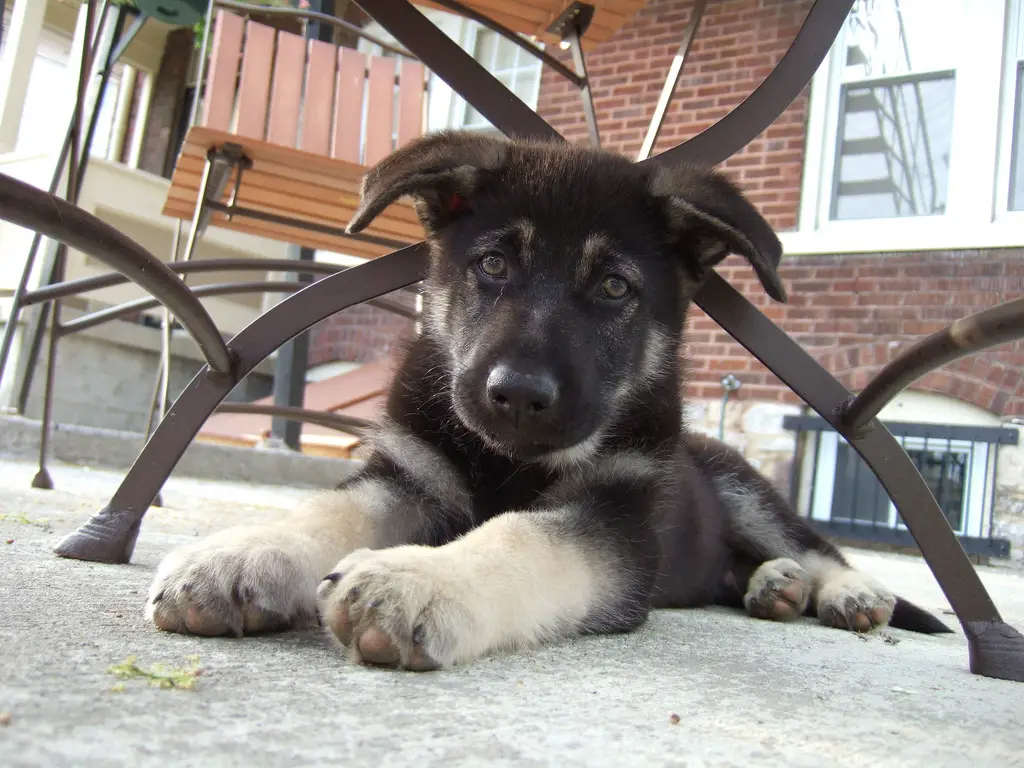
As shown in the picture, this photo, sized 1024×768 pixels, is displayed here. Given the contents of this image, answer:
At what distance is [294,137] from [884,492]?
501 centimetres

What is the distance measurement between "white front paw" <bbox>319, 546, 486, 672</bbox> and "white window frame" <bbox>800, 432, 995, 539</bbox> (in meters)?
5.58

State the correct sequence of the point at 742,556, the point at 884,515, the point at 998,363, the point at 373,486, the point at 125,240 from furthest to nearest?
the point at 884,515 → the point at 998,363 → the point at 742,556 → the point at 373,486 → the point at 125,240

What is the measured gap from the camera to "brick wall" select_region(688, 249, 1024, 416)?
20.6 ft

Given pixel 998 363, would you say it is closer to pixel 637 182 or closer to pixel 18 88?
pixel 637 182

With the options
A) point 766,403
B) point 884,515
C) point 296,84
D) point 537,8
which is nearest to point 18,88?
point 296,84

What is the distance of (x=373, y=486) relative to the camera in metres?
2.01

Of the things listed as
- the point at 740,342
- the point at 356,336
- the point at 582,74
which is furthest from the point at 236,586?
the point at 356,336

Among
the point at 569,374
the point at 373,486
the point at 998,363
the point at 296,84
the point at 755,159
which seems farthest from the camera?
the point at 755,159

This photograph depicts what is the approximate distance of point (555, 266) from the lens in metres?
1.95

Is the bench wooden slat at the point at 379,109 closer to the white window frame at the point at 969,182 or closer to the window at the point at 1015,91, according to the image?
the white window frame at the point at 969,182

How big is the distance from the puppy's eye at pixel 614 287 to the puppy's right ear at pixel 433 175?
40cm

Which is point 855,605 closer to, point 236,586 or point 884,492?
point 236,586

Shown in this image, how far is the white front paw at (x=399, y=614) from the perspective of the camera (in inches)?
48.1

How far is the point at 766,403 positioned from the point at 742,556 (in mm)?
4389
